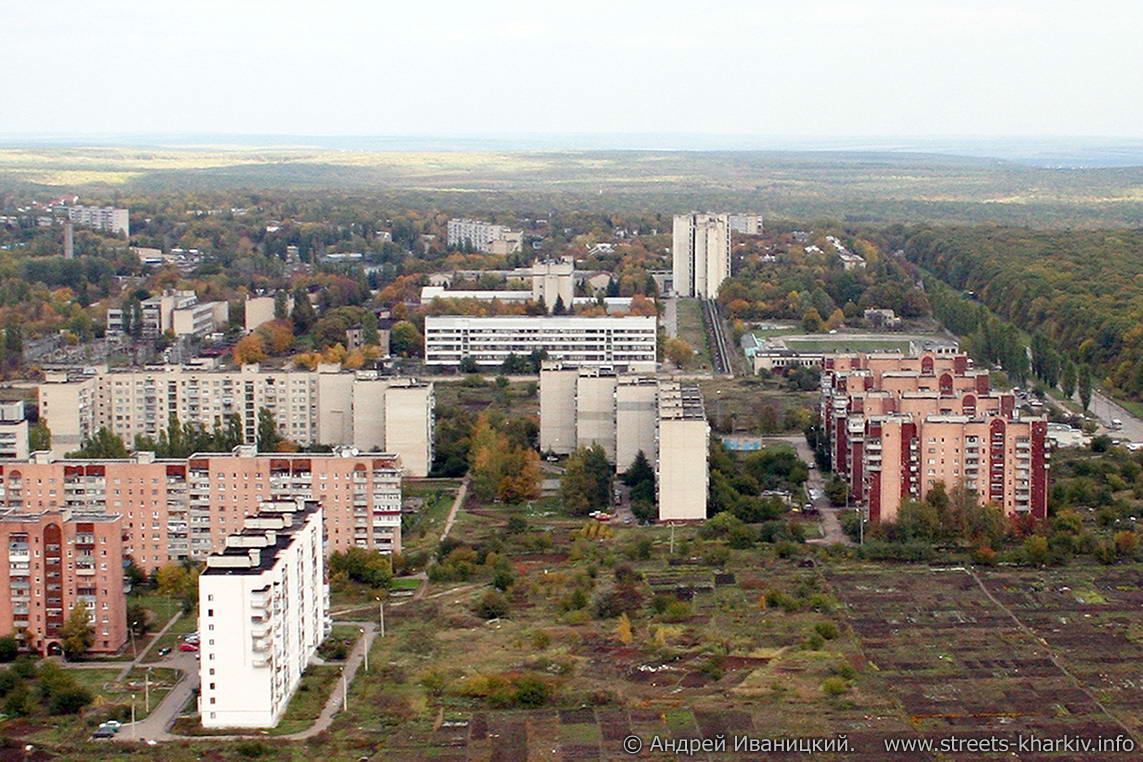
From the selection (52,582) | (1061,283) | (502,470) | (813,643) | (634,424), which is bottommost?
(813,643)

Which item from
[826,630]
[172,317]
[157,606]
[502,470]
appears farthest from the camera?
[172,317]

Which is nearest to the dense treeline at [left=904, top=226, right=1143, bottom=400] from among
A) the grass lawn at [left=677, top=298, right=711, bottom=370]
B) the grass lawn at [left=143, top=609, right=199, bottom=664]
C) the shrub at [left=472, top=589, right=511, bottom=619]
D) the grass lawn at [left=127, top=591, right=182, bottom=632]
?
the grass lawn at [left=677, top=298, right=711, bottom=370]

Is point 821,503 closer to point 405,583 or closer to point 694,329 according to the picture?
point 405,583

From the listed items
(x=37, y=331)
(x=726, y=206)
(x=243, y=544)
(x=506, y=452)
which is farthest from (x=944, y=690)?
(x=726, y=206)

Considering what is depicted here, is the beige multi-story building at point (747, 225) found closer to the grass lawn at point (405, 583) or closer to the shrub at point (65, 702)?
the grass lawn at point (405, 583)

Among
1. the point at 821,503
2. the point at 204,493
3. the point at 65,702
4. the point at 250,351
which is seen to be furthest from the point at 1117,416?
the point at 65,702

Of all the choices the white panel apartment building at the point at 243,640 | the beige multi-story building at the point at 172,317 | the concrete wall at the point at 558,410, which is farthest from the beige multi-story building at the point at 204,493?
the beige multi-story building at the point at 172,317

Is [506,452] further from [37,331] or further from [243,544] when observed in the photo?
[37,331]
